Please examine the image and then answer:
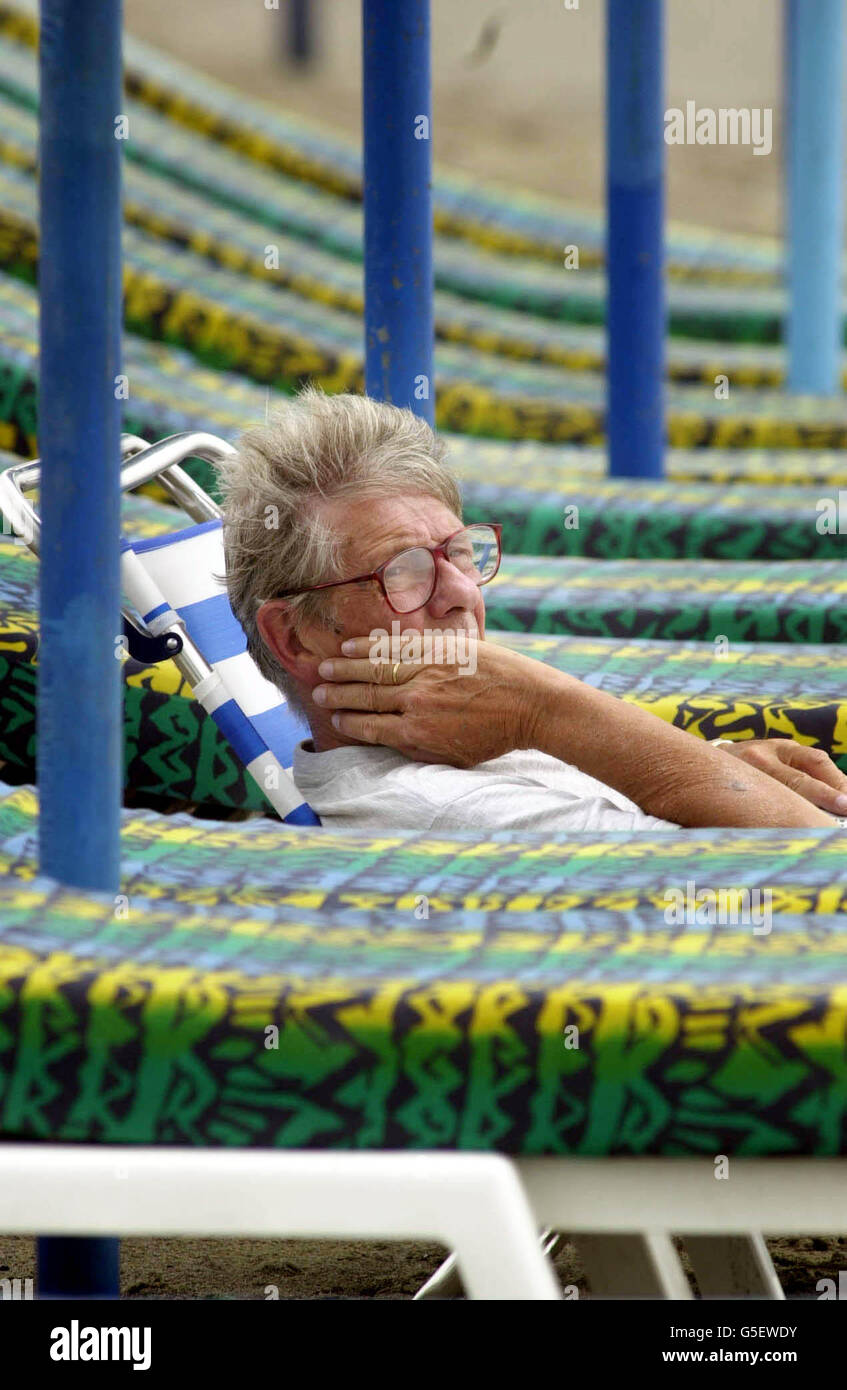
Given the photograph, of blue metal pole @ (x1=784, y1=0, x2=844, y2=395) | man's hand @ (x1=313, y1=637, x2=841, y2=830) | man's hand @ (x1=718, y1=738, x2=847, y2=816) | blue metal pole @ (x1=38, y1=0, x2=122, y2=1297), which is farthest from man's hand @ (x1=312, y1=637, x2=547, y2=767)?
blue metal pole @ (x1=784, y1=0, x2=844, y2=395)

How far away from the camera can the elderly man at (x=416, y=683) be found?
6.91ft

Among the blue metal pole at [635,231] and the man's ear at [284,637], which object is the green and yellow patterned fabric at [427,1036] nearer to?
the man's ear at [284,637]

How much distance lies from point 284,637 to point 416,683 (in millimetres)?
170

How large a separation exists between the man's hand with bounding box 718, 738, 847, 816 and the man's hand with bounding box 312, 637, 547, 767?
299 mm

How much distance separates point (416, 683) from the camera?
2123mm

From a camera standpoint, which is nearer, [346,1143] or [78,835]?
[346,1143]

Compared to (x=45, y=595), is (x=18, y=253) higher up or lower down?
higher up

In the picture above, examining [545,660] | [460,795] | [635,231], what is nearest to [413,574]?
[460,795]

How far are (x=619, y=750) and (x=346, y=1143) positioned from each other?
0.73 meters

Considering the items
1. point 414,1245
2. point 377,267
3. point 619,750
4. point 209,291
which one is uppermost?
point 209,291

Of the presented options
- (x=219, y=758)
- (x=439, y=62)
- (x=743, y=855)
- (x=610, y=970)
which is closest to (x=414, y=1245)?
(x=219, y=758)

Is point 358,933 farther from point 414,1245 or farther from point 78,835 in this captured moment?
point 414,1245

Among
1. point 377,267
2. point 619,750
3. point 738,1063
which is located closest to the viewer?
point 738,1063

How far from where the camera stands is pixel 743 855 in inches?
73.4
